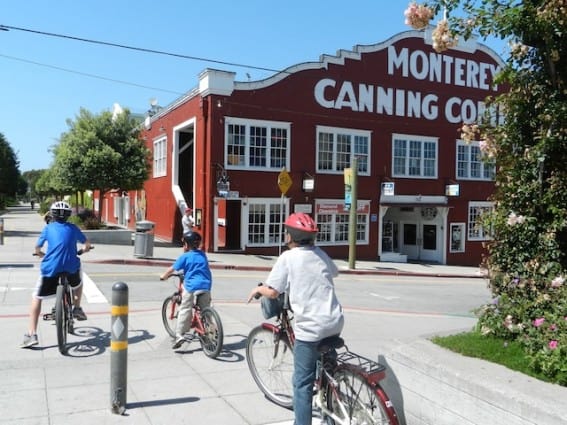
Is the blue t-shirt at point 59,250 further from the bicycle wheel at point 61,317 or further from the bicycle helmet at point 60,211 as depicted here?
the bicycle wheel at point 61,317

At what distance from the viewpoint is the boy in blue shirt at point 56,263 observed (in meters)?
6.45

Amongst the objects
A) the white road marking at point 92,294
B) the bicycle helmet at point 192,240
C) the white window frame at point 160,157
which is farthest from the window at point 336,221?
the bicycle helmet at point 192,240

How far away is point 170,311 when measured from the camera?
7422mm

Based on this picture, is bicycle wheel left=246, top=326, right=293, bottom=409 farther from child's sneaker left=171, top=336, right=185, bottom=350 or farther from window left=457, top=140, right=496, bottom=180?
window left=457, top=140, right=496, bottom=180

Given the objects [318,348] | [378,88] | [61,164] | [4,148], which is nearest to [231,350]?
[318,348]

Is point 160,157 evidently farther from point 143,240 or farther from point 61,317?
point 61,317

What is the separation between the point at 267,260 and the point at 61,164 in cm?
996

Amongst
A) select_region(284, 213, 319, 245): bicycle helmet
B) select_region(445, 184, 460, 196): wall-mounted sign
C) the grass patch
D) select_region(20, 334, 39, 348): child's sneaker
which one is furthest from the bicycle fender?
select_region(445, 184, 460, 196): wall-mounted sign

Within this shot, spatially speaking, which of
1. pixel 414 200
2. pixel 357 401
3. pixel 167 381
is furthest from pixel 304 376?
pixel 414 200

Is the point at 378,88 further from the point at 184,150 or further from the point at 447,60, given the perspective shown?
the point at 184,150

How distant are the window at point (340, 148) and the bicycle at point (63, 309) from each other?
60.7 ft

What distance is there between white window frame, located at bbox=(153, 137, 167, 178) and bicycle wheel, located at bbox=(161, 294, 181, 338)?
21.7m

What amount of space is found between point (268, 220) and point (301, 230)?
63.5ft

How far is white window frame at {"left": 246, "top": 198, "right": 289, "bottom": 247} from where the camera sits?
22906mm
